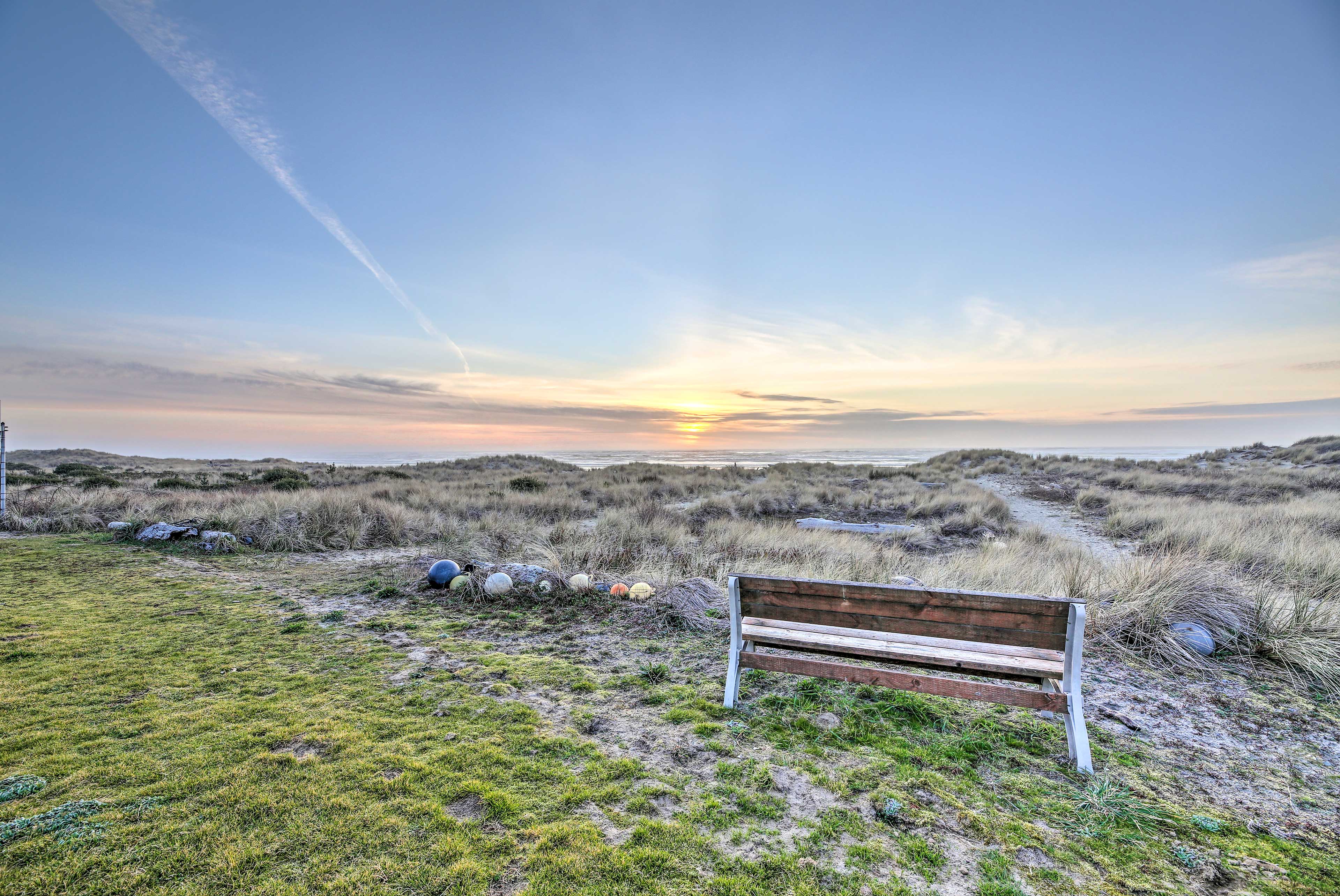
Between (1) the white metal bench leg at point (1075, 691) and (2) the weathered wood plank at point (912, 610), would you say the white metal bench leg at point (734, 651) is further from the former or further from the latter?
(1) the white metal bench leg at point (1075, 691)

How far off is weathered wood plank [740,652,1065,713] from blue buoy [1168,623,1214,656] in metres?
2.93

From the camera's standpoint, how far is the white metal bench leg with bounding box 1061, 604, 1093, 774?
10.6 ft

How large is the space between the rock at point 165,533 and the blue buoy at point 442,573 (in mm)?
6753

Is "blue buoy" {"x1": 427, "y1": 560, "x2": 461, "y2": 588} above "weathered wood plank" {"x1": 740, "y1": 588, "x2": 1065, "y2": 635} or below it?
below

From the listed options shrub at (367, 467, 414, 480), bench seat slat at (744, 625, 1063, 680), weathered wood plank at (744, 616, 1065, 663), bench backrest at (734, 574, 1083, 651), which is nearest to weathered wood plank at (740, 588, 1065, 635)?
bench backrest at (734, 574, 1083, 651)

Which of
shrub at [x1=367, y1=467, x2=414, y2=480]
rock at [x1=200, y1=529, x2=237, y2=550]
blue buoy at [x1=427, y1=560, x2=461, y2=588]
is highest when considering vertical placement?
blue buoy at [x1=427, y1=560, x2=461, y2=588]

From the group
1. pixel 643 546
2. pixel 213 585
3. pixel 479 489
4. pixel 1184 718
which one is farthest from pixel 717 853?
pixel 479 489

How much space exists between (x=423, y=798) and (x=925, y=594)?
10.6ft

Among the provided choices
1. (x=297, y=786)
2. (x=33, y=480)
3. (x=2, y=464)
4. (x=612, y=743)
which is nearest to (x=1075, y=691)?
(x=612, y=743)

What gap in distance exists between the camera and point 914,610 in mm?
3574

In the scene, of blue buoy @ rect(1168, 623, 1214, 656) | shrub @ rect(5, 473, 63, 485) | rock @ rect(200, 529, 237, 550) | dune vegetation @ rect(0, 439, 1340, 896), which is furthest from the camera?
shrub @ rect(5, 473, 63, 485)

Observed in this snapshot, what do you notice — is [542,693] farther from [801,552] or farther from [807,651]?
[801,552]

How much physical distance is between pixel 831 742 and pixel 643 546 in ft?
22.3

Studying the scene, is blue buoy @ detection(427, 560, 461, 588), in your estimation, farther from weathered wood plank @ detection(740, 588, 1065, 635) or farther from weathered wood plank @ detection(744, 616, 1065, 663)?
weathered wood plank @ detection(740, 588, 1065, 635)
